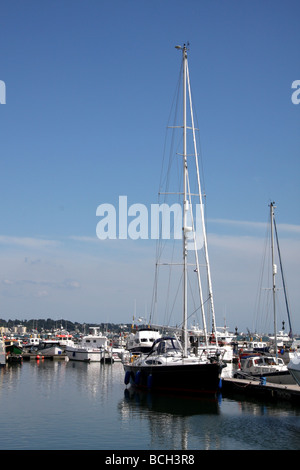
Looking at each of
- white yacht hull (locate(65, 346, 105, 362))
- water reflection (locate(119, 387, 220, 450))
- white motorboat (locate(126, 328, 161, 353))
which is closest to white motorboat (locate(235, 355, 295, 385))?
water reflection (locate(119, 387, 220, 450))

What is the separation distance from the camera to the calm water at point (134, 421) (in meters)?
26.8

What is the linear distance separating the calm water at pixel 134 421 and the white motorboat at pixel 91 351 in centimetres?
3808

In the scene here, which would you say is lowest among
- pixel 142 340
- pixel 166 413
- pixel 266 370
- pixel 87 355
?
pixel 87 355

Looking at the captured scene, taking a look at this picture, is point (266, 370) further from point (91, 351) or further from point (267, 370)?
point (91, 351)

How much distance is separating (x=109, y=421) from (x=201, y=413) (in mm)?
6296

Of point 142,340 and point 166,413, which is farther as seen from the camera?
point 142,340

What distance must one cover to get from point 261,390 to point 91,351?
166 ft

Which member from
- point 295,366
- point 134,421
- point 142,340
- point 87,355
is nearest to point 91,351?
point 87,355

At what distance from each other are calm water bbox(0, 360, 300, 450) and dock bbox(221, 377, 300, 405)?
1183mm

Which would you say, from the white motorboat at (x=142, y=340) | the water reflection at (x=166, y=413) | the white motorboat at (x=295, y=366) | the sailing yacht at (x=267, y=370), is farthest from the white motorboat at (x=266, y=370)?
the white motorboat at (x=142, y=340)

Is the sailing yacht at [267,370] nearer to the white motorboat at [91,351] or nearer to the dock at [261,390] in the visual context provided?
the dock at [261,390]

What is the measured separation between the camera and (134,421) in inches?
1305
